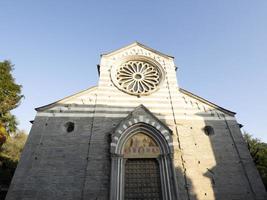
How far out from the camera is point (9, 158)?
17703 mm

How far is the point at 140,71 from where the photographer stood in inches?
529

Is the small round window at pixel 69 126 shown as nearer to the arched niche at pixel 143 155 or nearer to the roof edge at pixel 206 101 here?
the arched niche at pixel 143 155

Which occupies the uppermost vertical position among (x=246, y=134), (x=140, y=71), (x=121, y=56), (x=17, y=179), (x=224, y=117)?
(x=121, y=56)

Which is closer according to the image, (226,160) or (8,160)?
(226,160)

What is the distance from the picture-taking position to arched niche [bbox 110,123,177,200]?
28.0ft

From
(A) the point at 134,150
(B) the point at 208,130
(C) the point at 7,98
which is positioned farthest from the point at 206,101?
(C) the point at 7,98

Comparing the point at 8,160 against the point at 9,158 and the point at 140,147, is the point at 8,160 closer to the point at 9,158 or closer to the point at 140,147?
the point at 9,158

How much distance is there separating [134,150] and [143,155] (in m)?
0.52

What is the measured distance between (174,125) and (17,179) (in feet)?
26.6

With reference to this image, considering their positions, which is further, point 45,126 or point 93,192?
point 45,126

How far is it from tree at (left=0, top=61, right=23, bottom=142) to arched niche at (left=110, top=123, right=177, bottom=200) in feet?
33.4

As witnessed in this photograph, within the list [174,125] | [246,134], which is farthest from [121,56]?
[246,134]

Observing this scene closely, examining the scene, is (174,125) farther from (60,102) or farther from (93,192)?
(60,102)

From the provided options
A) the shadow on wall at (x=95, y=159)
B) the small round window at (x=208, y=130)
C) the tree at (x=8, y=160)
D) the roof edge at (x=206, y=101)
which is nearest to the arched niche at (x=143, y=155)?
the shadow on wall at (x=95, y=159)
